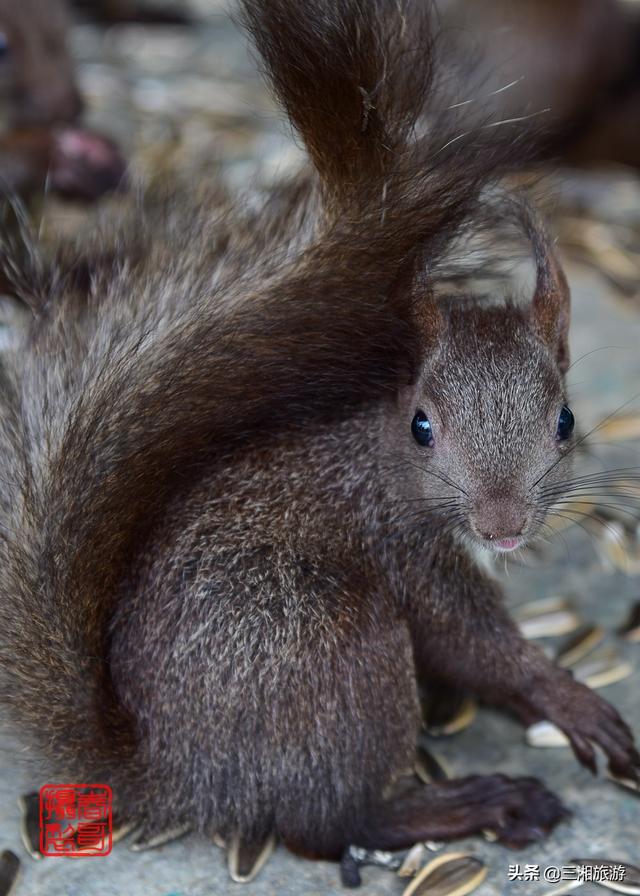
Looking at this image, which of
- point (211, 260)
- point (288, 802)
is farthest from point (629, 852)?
point (211, 260)

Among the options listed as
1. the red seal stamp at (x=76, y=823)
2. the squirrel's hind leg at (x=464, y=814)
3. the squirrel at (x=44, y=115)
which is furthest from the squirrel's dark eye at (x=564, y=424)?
the squirrel at (x=44, y=115)

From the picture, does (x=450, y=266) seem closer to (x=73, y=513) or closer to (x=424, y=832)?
(x=73, y=513)

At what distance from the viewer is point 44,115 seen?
3365 millimetres

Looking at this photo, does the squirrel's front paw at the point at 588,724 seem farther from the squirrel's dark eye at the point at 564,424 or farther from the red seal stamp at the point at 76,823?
the red seal stamp at the point at 76,823

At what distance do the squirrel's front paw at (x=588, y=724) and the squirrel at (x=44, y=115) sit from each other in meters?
2.04

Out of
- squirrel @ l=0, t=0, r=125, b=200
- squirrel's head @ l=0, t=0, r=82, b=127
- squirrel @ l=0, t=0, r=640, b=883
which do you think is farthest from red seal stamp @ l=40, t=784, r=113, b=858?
squirrel's head @ l=0, t=0, r=82, b=127

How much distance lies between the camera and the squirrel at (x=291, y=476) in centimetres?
158

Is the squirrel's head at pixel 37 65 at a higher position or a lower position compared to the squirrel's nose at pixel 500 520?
higher

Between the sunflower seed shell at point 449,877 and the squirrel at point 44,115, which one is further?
the squirrel at point 44,115

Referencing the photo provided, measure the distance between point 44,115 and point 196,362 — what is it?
207 centimetres

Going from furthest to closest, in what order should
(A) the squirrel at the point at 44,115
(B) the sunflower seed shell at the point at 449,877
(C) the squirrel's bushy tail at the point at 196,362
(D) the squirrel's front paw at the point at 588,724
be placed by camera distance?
(A) the squirrel at the point at 44,115 → (D) the squirrel's front paw at the point at 588,724 → (B) the sunflower seed shell at the point at 449,877 → (C) the squirrel's bushy tail at the point at 196,362

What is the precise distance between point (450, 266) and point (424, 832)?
35.0 inches

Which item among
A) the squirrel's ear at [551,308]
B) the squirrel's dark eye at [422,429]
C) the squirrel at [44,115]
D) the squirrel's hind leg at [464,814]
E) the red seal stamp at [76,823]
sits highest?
the squirrel at [44,115]

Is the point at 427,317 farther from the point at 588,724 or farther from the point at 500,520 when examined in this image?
the point at 588,724
